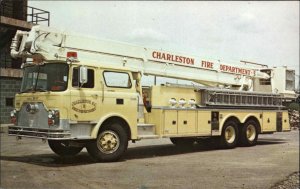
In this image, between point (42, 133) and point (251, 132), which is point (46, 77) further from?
point (251, 132)

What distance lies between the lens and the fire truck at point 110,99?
10.8 m

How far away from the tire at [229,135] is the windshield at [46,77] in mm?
6514

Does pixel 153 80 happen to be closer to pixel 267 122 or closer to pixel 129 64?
pixel 129 64

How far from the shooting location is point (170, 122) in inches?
515

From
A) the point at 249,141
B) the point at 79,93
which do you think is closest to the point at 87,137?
the point at 79,93

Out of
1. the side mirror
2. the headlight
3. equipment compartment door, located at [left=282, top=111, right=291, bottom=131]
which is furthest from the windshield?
equipment compartment door, located at [left=282, top=111, right=291, bottom=131]

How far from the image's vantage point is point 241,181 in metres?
8.78

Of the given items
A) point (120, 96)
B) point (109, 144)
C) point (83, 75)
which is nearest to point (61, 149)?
point (109, 144)

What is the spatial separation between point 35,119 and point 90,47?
7.98 ft

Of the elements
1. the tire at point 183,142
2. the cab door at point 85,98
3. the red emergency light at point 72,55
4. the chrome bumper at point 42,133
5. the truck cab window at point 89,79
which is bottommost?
the tire at point 183,142

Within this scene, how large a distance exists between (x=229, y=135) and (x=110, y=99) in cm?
567

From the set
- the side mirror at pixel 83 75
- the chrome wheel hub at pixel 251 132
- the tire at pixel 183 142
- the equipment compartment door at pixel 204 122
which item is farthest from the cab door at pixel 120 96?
the chrome wheel hub at pixel 251 132

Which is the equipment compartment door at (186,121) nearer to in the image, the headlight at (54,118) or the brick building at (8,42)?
the headlight at (54,118)

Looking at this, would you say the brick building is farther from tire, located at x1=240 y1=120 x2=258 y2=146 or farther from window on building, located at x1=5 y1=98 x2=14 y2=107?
tire, located at x1=240 y1=120 x2=258 y2=146
